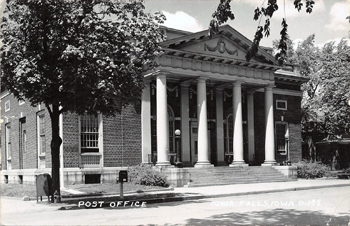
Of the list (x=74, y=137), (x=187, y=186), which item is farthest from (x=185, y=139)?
(x=74, y=137)

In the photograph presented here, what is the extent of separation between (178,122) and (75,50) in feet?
55.4

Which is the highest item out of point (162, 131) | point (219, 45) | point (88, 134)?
point (219, 45)

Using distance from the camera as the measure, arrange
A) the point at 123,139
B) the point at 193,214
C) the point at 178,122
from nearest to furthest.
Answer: the point at 193,214 < the point at 123,139 < the point at 178,122

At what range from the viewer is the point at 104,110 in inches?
669

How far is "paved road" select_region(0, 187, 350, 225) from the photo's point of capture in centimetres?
1135

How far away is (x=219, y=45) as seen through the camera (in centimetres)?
2991

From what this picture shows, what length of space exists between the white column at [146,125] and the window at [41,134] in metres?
6.36

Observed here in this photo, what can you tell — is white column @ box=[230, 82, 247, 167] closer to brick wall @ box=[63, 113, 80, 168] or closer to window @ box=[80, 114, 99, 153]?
window @ box=[80, 114, 99, 153]

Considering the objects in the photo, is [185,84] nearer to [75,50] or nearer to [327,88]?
[327,88]

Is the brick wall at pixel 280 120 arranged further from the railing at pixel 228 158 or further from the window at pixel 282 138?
the railing at pixel 228 158

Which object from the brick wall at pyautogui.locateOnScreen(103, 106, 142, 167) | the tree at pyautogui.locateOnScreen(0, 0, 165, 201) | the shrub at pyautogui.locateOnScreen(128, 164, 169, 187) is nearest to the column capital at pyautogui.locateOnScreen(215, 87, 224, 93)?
the brick wall at pyautogui.locateOnScreen(103, 106, 142, 167)

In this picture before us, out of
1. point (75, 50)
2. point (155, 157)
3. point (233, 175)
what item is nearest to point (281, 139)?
point (233, 175)

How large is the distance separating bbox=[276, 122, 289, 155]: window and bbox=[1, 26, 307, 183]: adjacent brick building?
9 centimetres

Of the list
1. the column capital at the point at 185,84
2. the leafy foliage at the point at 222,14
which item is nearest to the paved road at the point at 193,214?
the leafy foliage at the point at 222,14
